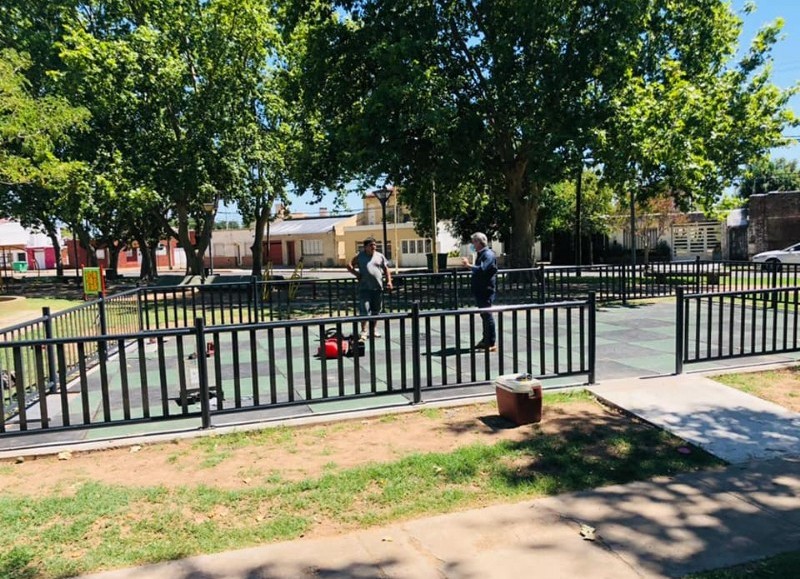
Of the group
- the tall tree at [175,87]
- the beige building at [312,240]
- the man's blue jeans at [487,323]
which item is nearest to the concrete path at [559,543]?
the man's blue jeans at [487,323]

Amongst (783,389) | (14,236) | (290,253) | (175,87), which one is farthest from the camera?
(290,253)

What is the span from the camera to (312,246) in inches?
2362

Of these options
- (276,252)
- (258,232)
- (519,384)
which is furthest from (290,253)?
(519,384)

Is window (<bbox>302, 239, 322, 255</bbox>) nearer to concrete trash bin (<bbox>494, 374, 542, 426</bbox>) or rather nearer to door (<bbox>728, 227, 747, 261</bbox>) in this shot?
door (<bbox>728, 227, 747, 261</bbox>)

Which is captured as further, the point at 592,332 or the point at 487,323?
the point at 487,323

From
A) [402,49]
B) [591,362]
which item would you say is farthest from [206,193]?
[591,362]

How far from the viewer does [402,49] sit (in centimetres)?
1616

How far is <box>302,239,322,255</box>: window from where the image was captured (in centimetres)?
5909

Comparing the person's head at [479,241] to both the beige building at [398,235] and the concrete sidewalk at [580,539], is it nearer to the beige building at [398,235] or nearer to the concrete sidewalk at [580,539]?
the concrete sidewalk at [580,539]

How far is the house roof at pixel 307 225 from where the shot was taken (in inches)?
2303

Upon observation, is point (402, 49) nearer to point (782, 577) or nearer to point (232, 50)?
point (232, 50)

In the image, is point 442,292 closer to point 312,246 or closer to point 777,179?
point 312,246

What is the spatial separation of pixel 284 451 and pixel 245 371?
12.0ft

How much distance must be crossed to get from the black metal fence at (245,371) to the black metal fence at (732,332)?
1.26m
